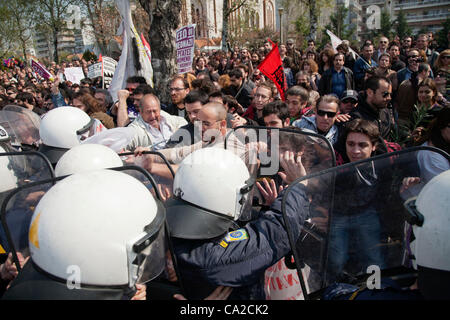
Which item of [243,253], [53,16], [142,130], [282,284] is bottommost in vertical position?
[282,284]

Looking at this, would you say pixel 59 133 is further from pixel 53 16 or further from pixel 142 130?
pixel 53 16

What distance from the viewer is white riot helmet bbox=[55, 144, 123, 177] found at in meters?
2.03

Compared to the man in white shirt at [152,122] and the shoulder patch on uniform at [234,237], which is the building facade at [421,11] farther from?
the shoulder patch on uniform at [234,237]

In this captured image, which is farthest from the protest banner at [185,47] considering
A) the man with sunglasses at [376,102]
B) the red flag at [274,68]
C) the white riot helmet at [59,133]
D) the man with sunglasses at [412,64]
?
the man with sunglasses at [412,64]

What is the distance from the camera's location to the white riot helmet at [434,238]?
108 centimetres

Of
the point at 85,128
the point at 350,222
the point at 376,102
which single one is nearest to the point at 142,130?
the point at 85,128

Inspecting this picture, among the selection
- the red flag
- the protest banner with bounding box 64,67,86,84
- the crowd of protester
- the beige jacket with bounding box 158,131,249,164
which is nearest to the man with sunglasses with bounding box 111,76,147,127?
the crowd of protester

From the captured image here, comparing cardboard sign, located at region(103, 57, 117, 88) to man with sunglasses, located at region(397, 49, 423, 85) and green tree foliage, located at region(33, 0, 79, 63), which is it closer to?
man with sunglasses, located at region(397, 49, 423, 85)

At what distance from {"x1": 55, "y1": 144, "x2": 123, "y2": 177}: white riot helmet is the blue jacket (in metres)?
0.80

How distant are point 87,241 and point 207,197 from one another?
1.97ft

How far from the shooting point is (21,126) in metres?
3.71

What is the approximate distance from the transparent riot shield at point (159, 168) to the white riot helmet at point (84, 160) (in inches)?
8.9

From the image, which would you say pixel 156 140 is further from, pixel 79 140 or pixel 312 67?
pixel 312 67
